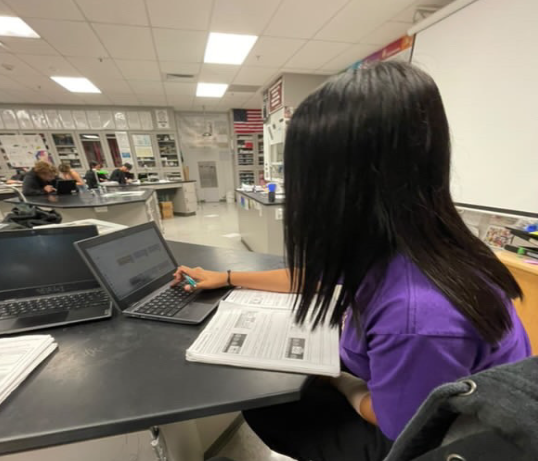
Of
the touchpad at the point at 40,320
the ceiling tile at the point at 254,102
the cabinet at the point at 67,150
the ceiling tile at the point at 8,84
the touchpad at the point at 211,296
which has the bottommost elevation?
the touchpad at the point at 211,296

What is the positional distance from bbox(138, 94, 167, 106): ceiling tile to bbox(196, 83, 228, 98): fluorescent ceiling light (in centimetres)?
95

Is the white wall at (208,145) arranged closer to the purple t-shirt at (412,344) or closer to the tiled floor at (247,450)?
the tiled floor at (247,450)

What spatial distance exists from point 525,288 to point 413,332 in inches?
65.0

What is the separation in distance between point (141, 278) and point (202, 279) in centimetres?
19

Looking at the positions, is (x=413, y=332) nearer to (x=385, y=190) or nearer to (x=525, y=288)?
(x=385, y=190)

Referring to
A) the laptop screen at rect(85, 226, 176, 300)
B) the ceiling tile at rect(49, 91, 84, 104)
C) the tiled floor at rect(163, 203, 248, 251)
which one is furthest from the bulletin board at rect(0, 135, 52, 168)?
the laptop screen at rect(85, 226, 176, 300)

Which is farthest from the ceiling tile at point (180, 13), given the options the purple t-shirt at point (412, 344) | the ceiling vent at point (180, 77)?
the purple t-shirt at point (412, 344)

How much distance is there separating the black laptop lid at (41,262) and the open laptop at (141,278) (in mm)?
102

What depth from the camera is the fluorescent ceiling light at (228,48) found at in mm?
2965

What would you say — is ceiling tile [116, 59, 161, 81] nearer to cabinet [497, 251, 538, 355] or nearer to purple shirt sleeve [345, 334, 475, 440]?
purple shirt sleeve [345, 334, 475, 440]

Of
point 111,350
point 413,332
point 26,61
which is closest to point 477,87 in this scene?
point 413,332

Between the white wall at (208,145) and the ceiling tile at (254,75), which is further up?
the ceiling tile at (254,75)

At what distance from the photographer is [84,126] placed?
20.3 feet

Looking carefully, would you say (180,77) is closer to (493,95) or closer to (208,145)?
(208,145)
